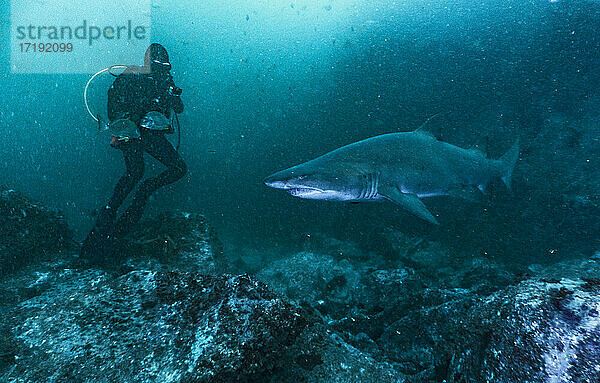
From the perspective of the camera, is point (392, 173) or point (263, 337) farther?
point (392, 173)

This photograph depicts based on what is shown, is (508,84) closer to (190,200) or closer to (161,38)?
(190,200)

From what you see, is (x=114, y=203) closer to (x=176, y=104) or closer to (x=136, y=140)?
(x=136, y=140)

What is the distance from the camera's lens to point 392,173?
4.08 metres

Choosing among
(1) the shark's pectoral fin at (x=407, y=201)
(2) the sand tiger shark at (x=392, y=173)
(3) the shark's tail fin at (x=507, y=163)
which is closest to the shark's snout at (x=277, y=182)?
(2) the sand tiger shark at (x=392, y=173)

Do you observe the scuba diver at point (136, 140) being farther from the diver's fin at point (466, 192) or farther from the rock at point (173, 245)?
the diver's fin at point (466, 192)

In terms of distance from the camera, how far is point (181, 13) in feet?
170

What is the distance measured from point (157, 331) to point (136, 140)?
4712mm

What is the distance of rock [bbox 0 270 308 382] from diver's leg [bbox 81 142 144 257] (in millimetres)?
3056

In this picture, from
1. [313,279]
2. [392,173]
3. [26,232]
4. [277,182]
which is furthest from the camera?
[313,279]

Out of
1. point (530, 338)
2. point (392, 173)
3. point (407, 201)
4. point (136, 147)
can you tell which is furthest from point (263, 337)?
point (136, 147)

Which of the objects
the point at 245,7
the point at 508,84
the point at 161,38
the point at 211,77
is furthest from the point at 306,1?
the point at 508,84

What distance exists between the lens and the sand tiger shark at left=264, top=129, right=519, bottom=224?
11.4ft

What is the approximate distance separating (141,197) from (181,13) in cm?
6078

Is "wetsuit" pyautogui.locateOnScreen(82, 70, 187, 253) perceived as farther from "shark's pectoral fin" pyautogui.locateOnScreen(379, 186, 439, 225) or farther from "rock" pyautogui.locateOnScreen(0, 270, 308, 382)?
"shark's pectoral fin" pyautogui.locateOnScreen(379, 186, 439, 225)
